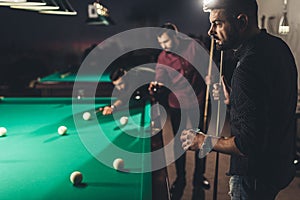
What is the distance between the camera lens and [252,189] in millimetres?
1295

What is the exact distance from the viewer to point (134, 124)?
2467mm

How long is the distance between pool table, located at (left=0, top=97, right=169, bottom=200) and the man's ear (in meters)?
0.68

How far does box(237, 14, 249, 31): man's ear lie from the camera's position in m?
1.18

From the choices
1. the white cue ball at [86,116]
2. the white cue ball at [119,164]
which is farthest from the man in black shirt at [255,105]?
the white cue ball at [86,116]

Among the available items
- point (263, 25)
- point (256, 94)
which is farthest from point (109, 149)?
point (263, 25)

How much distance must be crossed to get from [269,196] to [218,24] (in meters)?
0.66

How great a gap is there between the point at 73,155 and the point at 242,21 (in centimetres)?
112

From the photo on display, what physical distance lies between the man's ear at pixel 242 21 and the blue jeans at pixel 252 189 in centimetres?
53

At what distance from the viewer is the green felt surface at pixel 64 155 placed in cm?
141

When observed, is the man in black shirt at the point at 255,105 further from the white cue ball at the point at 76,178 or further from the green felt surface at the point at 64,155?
the white cue ball at the point at 76,178

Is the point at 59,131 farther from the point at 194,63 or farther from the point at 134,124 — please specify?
the point at 194,63

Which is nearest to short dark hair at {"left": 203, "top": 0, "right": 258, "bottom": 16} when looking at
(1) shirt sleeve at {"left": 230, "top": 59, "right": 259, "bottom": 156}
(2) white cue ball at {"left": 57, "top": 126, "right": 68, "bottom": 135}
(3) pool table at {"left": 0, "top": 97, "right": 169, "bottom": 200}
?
(1) shirt sleeve at {"left": 230, "top": 59, "right": 259, "bottom": 156}

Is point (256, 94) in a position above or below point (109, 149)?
above

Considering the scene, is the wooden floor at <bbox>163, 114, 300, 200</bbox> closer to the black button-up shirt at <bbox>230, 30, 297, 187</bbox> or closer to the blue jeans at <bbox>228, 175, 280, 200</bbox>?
A: the blue jeans at <bbox>228, 175, 280, 200</bbox>
